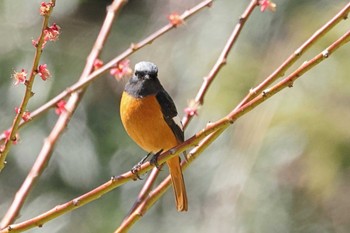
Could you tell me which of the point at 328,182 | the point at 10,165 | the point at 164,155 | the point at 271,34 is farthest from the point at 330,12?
the point at 164,155

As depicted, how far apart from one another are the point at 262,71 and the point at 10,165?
6.83 feet

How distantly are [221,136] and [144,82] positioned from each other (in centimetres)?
229

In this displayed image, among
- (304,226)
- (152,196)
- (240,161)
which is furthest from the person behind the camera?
(304,226)

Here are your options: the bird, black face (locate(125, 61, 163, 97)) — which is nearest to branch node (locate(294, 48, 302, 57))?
the bird

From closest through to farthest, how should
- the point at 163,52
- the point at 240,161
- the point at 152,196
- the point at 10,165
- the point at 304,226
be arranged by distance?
the point at 152,196 < the point at 240,161 < the point at 304,226 < the point at 10,165 < the point at 163,52

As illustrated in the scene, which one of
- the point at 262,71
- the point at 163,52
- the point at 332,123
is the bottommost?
the point at 332,123

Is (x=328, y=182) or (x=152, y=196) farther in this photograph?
(x=328, y=182)

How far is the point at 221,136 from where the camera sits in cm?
561

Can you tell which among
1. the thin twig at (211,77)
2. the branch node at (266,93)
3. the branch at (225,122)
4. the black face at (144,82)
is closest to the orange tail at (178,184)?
the black face at (144,82)

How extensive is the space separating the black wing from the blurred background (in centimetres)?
200

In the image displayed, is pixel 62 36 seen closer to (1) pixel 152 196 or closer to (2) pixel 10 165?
(2) pixel 10 165

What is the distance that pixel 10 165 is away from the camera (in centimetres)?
625

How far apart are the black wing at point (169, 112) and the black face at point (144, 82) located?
0.05 m

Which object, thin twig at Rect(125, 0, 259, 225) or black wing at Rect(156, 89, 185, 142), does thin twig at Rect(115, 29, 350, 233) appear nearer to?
thin twig at Rect(125, 0, 259, 225)
